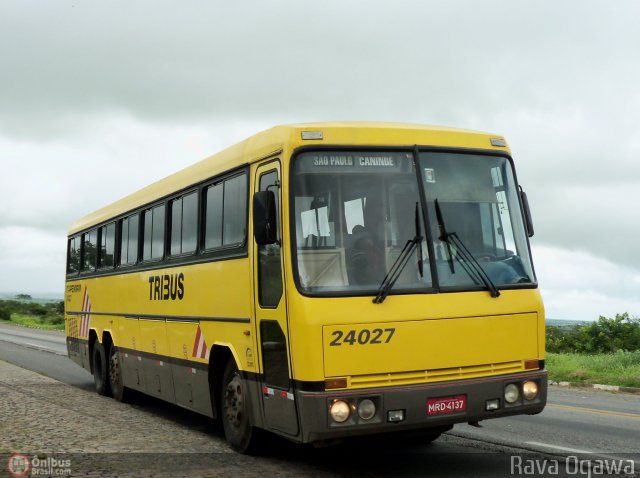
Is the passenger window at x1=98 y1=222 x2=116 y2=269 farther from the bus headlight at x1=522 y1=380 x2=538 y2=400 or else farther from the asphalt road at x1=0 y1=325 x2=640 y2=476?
the bus headlight at x1=522 y1=380 x2=538 y2=400

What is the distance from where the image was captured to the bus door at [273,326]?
784 cm

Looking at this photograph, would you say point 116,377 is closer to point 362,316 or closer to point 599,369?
point 362,316

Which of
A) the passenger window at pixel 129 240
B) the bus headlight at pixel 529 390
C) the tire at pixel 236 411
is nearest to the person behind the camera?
the bus headlight at pixel 529 390

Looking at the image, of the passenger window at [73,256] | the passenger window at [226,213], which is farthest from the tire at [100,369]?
the passenger window at [226,213]

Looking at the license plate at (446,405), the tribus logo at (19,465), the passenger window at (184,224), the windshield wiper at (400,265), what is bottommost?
the tribus logo at (19,465)

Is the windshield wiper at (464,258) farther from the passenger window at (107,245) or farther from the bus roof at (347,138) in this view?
the passenger window at (107,245)

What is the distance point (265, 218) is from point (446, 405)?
2342 mm

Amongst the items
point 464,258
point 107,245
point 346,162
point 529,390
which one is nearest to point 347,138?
point 346,162

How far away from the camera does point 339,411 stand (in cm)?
738

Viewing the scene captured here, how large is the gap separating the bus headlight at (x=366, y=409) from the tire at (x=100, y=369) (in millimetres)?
9079

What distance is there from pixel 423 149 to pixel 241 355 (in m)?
2.84

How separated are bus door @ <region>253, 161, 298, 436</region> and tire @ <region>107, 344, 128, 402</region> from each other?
6.76m

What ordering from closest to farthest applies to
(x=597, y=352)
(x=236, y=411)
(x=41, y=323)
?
(x=236, y=411)
(x=597, y=352)
(x=41, y=323)

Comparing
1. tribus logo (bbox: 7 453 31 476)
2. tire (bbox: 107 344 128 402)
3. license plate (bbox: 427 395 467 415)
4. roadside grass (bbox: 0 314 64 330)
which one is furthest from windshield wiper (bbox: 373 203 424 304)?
roadside grass (bbox: 0 314 64 330)
